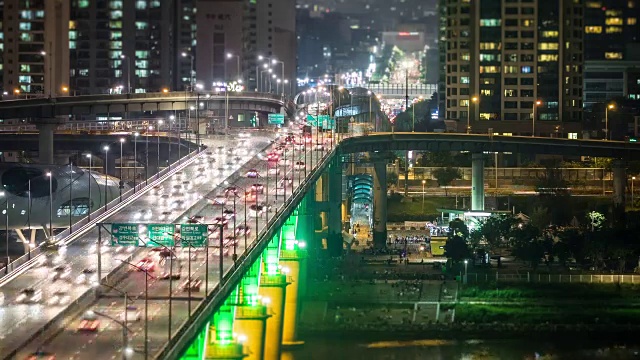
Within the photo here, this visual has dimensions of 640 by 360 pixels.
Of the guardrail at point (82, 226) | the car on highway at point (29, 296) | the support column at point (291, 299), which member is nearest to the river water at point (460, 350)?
the support column at point (291, 299)

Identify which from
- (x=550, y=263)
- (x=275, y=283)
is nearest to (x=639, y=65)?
(x=550, y=263)

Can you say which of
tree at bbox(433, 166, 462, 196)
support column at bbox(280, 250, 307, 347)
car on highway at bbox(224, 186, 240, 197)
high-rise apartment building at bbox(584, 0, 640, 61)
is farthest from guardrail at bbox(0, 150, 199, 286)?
high-rise apartment building at bbox(584, 0, 640, 61)

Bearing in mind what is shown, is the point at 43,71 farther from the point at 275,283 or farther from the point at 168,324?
the point at 168,324

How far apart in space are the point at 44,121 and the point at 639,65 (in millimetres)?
76369

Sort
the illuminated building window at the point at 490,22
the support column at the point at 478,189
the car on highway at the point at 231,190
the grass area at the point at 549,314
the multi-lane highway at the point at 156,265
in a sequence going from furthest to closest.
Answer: the illuminated building window at the point at 490,22
the support column at the point at 478,189
the grass area at the point at 549,314
the car on highway at the point at 231,190
the multi-lane highway at the point at 156,265

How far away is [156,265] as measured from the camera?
38.1 meters

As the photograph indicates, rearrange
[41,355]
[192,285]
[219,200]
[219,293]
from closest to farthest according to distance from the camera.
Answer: [41,355]
[219,293]
[192,285]
[219,200]

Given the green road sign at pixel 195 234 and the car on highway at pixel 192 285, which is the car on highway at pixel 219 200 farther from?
the car on highway at pixel 192 285

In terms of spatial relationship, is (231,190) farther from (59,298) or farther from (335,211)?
(335,211)

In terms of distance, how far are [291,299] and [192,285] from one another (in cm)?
2282

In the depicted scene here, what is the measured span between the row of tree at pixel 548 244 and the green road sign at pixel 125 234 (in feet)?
105

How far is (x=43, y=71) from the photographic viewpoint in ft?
380

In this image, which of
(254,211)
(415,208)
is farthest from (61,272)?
(415,208)

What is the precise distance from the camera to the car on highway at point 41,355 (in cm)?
2798
